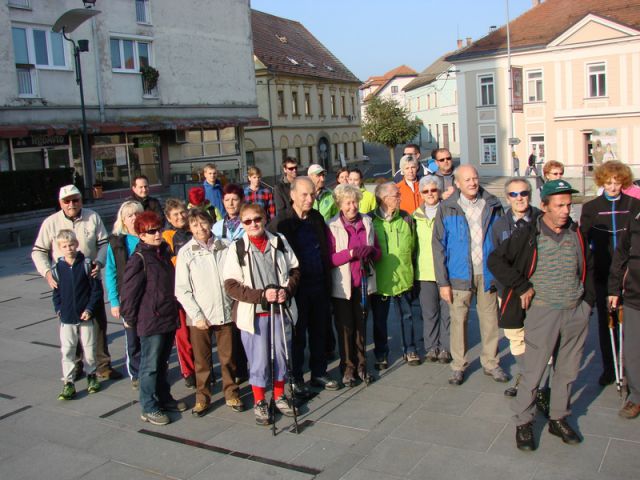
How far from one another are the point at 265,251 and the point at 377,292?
5.18 ft

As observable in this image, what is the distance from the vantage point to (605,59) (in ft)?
129

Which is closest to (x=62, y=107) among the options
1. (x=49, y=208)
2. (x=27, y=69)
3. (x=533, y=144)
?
(x=27, y=69)

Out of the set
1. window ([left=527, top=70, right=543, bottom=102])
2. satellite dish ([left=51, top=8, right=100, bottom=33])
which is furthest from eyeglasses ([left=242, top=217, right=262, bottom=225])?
window ([left=527, top=70, right=543, bottom=102])

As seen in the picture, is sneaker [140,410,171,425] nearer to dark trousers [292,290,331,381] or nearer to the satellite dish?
dark trousers [292,290,331,381]

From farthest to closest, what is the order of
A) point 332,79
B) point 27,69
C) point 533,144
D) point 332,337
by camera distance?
point 332,79 → point 533,144 → point 27,69 → point 332,337

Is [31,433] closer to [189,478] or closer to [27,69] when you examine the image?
[189,478]

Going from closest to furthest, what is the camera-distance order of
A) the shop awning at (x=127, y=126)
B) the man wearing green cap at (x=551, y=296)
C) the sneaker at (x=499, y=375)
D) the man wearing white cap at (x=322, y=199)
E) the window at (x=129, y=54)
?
the man wearing green cap at (x=551, y=296)
the sneaker at (x=499, y=375)
the man wearing white cap at (x=322, y=199)
the shop awning at (x=127, y=126)
the window at (x=129, y=54)

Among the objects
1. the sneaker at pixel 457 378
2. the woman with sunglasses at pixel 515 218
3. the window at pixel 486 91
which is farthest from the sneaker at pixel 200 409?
the window at pixel 486 91

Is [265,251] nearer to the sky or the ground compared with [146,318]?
nearer to the sky

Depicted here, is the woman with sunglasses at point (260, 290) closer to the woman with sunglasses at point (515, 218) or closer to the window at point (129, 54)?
the woman with sunglasses at point (515, 218)

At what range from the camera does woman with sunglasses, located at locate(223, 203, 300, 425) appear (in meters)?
5.42

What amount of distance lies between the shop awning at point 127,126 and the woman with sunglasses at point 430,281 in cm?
2128

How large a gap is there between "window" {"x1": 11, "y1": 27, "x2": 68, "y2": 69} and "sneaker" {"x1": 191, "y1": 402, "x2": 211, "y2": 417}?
898 inches

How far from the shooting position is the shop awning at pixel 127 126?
24.5m
